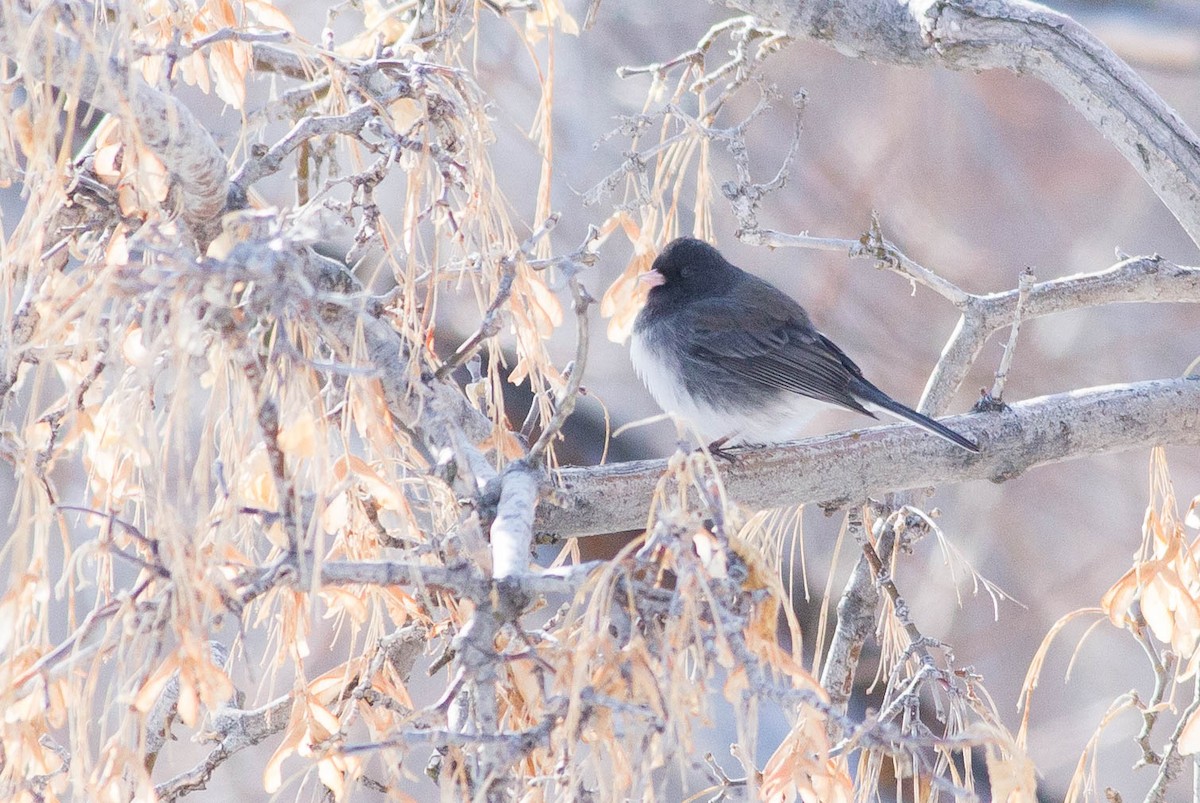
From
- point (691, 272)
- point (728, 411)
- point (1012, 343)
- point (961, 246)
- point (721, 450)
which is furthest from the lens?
point (961, 246)

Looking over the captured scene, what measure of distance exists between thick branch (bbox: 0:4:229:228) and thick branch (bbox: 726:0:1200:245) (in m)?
1.12

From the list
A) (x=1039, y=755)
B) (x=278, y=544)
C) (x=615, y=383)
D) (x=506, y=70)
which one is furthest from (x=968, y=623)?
(x=278, y=544)

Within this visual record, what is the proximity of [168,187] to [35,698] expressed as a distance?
0.58 metres

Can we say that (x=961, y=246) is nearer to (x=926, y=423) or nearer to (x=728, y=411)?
(x=728, y=411)

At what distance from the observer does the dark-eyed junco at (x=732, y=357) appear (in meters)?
2.38

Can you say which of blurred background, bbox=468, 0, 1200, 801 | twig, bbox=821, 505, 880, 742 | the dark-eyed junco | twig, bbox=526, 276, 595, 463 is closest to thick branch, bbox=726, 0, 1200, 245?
the dark-eyed junco

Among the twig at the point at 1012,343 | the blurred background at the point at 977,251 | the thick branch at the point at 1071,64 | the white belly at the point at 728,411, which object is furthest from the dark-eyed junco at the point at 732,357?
the blurred background at the point at 977,251

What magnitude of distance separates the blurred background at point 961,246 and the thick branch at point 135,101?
2198 millimetres

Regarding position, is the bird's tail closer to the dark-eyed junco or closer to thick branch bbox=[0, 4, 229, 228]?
the dark-eyed junco

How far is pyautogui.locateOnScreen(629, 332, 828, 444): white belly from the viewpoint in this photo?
237cm

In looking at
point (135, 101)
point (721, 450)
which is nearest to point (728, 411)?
point (721, 450)

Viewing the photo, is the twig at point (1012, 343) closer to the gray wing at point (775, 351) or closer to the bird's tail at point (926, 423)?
the bird's tail at point (926, 423)

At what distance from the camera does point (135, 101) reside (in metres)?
1.11

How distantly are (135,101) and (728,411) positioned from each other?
4.88 feet
